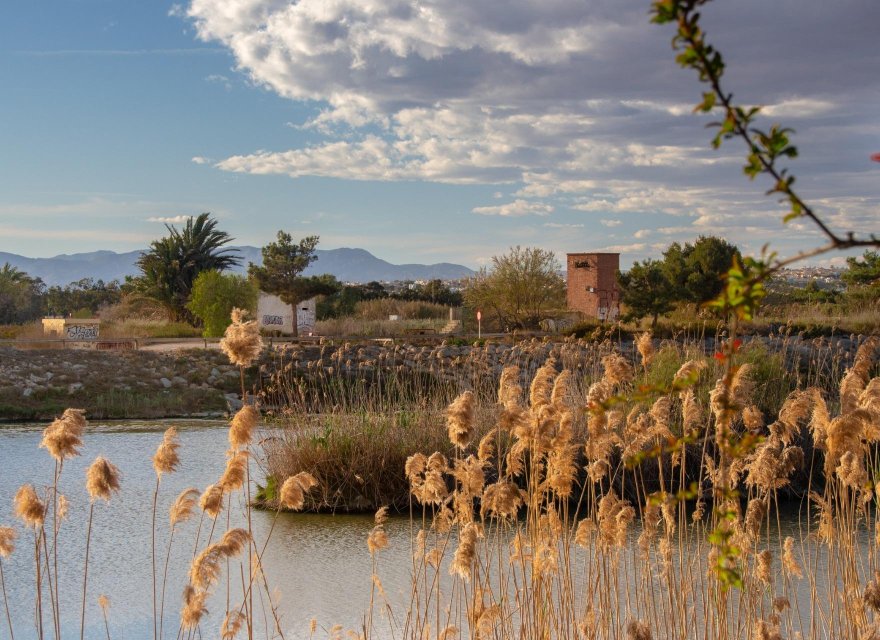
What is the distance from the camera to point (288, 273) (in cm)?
3036

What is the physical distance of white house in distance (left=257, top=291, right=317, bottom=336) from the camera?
97.2ft

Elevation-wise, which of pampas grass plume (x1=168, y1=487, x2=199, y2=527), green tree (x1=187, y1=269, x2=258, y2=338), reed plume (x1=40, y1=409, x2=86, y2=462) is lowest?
pampas grass plume (x1=168, y1=487, x2=199, y2=527)

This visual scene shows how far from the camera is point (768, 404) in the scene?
33.8 feet

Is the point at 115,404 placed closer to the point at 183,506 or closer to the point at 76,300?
the point at 183,506

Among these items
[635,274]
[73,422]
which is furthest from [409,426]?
[635,274]

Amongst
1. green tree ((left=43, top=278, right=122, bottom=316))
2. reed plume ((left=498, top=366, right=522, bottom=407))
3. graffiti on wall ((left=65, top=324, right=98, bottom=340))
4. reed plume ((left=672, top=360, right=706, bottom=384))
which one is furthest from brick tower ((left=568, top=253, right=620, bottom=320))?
reed plume ((left=672, top=360, right=706, bottom=384))

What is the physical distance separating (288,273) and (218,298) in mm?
2577

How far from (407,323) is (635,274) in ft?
26.2

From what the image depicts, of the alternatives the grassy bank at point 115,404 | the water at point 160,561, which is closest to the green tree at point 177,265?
the grassy bank at point 115,404

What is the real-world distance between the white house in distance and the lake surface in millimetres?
18830

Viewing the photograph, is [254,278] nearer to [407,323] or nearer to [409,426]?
[407,323]

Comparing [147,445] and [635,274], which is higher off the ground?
[635,274]

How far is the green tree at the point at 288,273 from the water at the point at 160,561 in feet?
60.2

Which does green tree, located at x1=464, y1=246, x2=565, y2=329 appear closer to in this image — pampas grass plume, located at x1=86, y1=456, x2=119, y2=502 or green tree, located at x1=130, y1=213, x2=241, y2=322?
green tree, located at x1=130, y1=213, x2=241, y2=322
